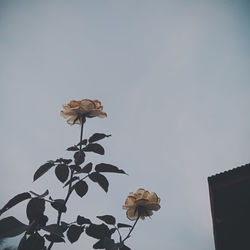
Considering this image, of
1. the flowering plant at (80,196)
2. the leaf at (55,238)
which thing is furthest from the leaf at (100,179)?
the leaf at (55,238)

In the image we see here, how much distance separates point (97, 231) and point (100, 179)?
0.23m

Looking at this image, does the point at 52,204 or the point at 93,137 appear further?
the point at 93,137

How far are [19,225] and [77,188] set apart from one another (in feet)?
0.95

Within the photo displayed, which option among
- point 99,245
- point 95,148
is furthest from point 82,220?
point 95,148

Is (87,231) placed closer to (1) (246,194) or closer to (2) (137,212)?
(2) (137,212)

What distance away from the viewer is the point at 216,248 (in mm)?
4184

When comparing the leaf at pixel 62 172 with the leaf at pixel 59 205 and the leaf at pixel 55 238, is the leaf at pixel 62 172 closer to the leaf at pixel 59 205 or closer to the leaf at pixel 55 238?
the leaf at pixel 59 205

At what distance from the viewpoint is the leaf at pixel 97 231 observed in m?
0.83

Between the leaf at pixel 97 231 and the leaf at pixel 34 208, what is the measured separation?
0.82ft

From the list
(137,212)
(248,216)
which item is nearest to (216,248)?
(248,216)

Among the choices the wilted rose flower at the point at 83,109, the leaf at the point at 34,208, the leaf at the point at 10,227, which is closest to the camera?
the leaf at the point at 10,227

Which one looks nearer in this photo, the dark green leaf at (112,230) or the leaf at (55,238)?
the leaf at (55,238)

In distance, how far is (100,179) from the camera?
0.91m

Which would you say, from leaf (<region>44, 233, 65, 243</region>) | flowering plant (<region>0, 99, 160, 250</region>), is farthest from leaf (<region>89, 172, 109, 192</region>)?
leaf (<region>44, 233, 65, 243</region>)
